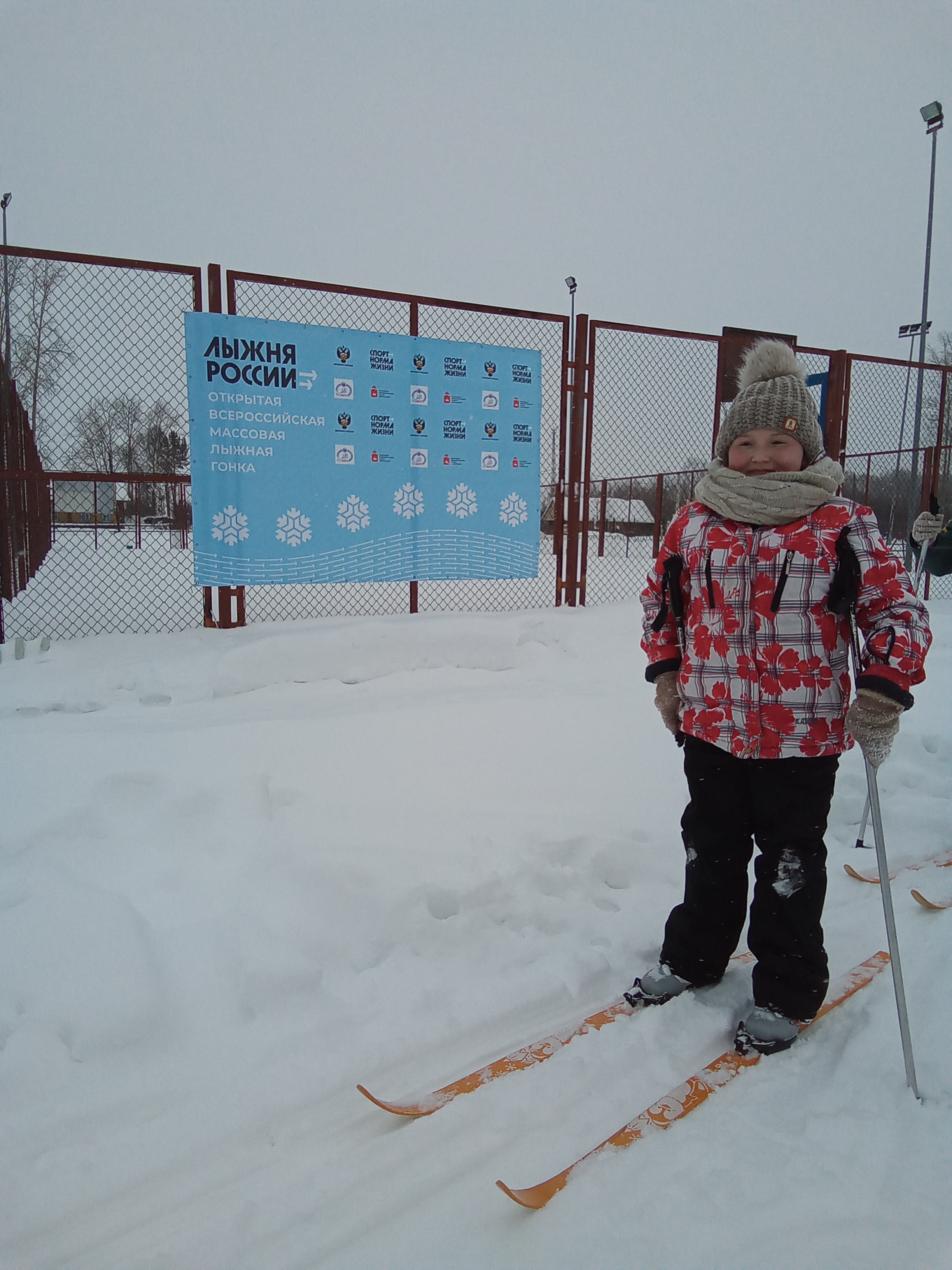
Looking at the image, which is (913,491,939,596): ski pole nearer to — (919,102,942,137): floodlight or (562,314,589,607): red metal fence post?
(562,314,589,607): red metal fence post

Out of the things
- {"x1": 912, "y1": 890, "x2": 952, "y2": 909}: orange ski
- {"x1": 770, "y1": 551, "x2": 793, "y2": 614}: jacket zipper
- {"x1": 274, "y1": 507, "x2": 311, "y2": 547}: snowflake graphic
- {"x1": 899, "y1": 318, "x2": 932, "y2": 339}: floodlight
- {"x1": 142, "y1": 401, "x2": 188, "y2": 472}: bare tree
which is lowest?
{"x1": 912, "y1": 890, "x2": 952, "y2": 909}: orange ski

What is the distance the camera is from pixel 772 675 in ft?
5.88

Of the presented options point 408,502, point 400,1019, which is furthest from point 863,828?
point 408,502

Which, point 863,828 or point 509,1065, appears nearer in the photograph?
point 509,1065

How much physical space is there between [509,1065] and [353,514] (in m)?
4.32

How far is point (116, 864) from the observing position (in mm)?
2373

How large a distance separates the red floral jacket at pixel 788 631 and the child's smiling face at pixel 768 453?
5.6 inches

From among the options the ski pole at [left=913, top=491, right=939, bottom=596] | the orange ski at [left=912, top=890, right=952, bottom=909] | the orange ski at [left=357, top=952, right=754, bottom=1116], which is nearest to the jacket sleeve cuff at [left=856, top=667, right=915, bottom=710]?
the orange ski at [left=357, top=952, right=754, bottom=1116]

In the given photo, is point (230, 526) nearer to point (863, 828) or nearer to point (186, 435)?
point (186, 435)

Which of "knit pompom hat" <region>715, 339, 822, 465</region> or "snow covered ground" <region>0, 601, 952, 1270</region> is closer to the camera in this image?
"snow covered ground" <region>0, 601, 952, 1270</region>

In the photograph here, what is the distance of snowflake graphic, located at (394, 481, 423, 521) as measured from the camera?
5.54m

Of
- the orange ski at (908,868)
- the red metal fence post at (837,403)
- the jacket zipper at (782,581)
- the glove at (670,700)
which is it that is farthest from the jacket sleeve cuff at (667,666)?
the red metal fence post at (837,403)

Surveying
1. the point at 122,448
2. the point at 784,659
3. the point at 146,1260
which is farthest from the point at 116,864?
the point at 122,448

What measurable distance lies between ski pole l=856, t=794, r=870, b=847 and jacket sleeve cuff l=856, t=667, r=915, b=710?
1.51 m
